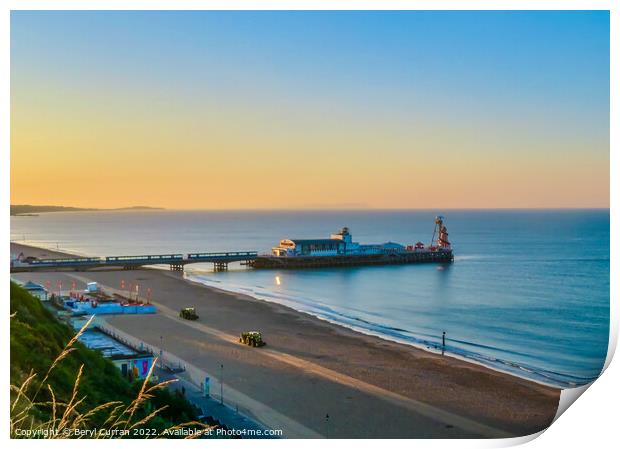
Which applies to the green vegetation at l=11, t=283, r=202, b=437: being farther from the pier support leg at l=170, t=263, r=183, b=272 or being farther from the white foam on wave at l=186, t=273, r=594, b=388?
the pier support leg at l=170, t=263, r=183, b=272

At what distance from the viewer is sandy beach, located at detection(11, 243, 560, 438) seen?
11.4m

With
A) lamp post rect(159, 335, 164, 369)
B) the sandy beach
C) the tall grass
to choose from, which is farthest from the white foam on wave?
the tall grass

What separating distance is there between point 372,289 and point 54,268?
18.3 metres

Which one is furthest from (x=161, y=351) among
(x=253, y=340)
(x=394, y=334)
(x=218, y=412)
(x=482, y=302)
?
(x=482, y=302)

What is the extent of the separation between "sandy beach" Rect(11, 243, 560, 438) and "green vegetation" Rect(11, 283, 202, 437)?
312 cm

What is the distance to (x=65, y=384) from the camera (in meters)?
7.73

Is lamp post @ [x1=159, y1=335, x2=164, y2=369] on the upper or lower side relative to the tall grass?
lower

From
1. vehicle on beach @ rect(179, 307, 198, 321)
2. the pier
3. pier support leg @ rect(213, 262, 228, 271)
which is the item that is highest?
the pier

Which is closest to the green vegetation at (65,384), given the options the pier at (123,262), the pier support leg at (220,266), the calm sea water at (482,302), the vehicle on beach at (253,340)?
the vehicle on beach at (253,340)

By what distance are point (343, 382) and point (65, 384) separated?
7.57 meters

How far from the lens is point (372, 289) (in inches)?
1304

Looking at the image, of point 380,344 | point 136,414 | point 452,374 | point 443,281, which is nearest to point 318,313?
point 380,344
